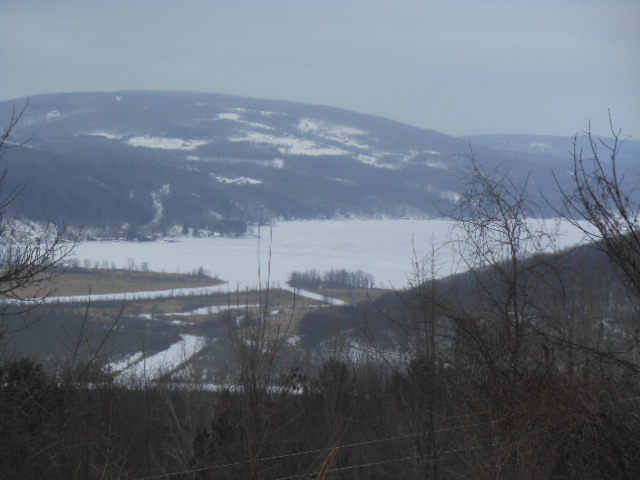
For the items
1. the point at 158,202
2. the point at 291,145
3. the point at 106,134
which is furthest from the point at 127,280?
the point at 106,134

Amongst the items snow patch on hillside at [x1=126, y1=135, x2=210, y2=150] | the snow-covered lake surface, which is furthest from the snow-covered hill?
the snow-covered lake surface

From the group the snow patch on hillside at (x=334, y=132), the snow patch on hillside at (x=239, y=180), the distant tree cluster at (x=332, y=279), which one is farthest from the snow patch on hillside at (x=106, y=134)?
the distant tree cluster at (x=332, y=279)

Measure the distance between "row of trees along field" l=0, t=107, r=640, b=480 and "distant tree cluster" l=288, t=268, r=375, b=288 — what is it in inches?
1171

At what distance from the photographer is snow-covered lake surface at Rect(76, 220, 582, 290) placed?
55.1 m

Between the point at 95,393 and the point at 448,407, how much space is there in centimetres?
690

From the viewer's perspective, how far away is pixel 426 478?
11258 mm

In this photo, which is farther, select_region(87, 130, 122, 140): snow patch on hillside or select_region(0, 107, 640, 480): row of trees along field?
select_region(87, 130, 122, 140): snow patch on hillside

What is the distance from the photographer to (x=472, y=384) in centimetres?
1009

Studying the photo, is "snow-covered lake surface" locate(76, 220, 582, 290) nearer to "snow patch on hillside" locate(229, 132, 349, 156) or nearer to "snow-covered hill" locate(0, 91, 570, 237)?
"snow-covered hill" locate(0, 91, 570, 237)

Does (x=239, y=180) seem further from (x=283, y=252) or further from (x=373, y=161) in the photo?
(x=283, y=252)

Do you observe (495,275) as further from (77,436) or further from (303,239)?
(303,239)

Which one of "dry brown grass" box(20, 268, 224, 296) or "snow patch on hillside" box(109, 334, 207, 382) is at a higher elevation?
"dry brown grass" box(20, 268, 224, 296)

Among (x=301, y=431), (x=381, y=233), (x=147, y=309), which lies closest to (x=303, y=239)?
(x=381, y=233)

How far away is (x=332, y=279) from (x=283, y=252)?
55.8 ft
